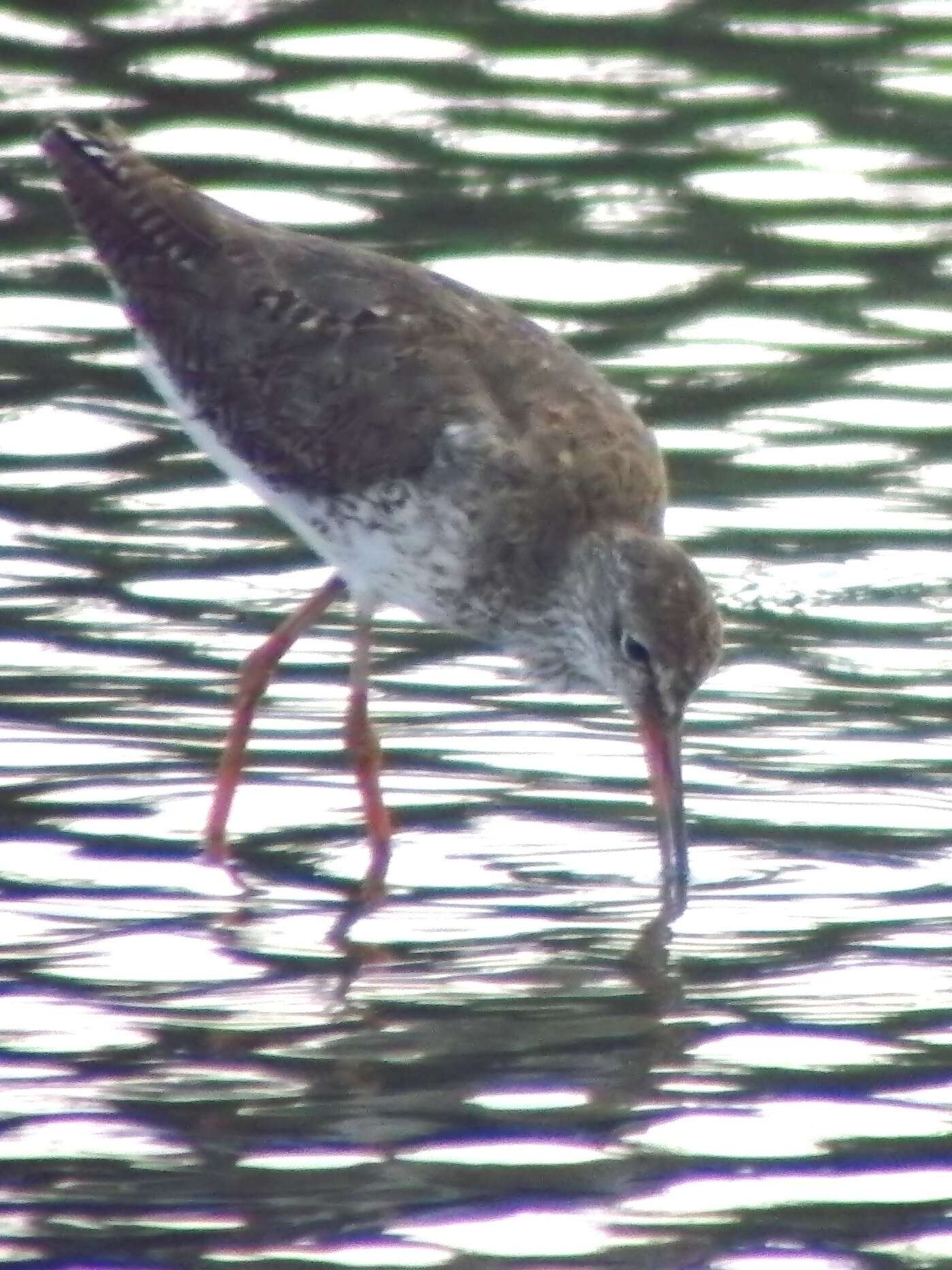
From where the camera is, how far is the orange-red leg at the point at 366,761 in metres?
8.89

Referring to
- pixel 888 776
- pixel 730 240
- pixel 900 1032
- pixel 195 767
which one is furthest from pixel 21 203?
pixel 900 1032

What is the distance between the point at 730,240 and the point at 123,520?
3919 mm

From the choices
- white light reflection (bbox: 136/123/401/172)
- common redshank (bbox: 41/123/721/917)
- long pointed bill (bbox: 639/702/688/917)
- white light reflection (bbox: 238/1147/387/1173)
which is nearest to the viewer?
white light reflection (bbox: 238/1147/387/1173)

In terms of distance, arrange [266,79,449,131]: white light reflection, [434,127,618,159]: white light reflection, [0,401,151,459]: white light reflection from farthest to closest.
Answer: [266,79,449,131]: white light reflection, [434,127,618,159]: white light reflection, [0,401,151,459]: white light reflection

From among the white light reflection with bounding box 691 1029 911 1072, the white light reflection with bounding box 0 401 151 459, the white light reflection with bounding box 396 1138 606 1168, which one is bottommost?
the white light reflection with bounding box 691 1029 911 1072

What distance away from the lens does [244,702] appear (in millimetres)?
9539

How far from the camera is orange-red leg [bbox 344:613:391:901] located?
8.89m

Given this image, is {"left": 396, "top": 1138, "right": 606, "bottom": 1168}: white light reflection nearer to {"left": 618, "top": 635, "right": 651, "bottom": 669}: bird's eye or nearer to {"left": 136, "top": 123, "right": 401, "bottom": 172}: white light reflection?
{"left": 618, "top": 635, "right": 651, "bottom": 669}: bird's eye

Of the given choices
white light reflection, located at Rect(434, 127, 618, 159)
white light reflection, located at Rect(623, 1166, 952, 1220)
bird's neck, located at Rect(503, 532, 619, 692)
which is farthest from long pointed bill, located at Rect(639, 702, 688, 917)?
white light reflection, located at Rect(434, 127, 618, 159)

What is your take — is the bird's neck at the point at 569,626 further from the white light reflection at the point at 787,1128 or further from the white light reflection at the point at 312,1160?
the white light reflection at the point at 312,1160

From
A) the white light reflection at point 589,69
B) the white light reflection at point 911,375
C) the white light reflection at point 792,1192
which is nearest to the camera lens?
the white light reflection at point 792,1192

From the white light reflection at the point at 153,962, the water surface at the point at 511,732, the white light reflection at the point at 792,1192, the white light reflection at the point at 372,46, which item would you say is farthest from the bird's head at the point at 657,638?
the white light reflection at the point at 372,46

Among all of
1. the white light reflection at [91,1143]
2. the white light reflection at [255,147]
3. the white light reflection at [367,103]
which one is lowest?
the white light reflection at [91,1143]

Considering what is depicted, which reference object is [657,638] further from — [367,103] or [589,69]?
[589,69]
